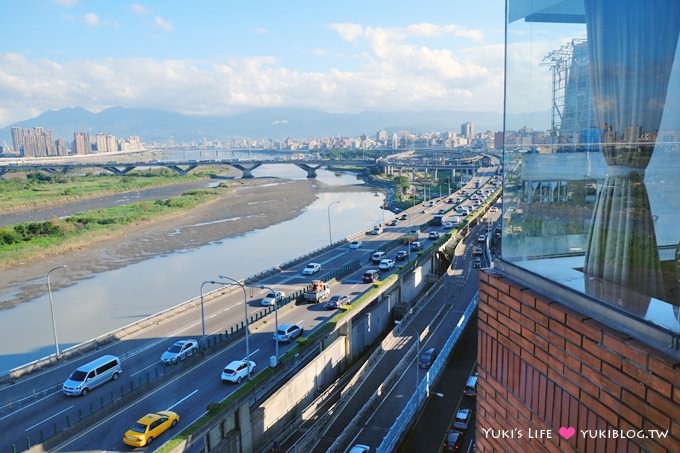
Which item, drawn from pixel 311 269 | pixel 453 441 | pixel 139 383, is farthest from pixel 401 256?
pixel 139 383

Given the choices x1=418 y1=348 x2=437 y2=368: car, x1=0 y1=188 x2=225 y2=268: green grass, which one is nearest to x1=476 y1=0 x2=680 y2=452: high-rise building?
x1=418 y1=348 x2=437 y2=368: car

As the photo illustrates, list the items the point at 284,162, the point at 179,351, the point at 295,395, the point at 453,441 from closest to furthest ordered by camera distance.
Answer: the point at 453,441
the point at 179,351
the point at 295,395
the point at 284,162

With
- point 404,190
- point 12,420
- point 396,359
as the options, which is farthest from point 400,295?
point 404,190

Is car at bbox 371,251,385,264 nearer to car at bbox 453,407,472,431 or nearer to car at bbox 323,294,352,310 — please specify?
car at bbox 323,294,352,310

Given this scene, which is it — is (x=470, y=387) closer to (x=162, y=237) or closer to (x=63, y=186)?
(x=162, y=237)

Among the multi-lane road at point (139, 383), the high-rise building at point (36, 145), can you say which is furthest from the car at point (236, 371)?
the high-rise building at point (36, 145)

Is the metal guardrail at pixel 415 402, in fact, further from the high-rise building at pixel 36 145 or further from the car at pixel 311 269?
the high-rise building at pixel 36 145
